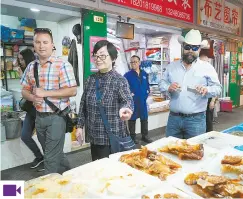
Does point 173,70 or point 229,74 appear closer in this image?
point 173,70

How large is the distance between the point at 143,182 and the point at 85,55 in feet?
10.0

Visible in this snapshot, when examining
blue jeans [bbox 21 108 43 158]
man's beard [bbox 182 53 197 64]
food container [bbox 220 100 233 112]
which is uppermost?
man's beard [bbox 182 53 197 64]

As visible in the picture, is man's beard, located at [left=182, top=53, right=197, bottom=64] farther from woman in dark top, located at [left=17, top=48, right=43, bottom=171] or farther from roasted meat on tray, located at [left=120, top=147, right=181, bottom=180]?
woman in dark top, located at [left=17, top=48, right=43, bottom=171]

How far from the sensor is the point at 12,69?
532cm

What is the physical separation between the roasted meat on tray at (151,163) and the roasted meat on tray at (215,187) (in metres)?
0.15

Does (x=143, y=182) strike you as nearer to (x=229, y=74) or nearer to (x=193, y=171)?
(x=193, y=171)

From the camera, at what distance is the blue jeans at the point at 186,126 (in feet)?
8.26

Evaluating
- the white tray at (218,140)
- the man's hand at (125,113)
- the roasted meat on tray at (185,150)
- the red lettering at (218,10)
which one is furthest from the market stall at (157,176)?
the red lettering at (218,10)

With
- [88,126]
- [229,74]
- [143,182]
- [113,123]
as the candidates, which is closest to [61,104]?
[88,126]

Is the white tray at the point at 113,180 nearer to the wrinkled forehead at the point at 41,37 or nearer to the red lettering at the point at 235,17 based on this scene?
the wrinkled forehead at the point at 41,37

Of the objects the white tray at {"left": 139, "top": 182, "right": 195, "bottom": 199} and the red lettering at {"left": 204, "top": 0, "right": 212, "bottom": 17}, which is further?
the red lettering at {"left": 204, "top": 0, "right": 212, "bottom": 17}

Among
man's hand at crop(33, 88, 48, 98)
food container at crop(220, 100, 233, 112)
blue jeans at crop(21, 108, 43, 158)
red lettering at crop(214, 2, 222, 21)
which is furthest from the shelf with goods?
food container at crop(220, 100, 233, 112)

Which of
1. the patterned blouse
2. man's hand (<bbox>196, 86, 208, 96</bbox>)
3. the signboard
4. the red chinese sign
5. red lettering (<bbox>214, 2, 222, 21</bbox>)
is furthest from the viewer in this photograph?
red lettering (<bbox>214, 2, 222, 21</bbox>)

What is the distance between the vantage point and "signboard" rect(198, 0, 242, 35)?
6.03 meters
